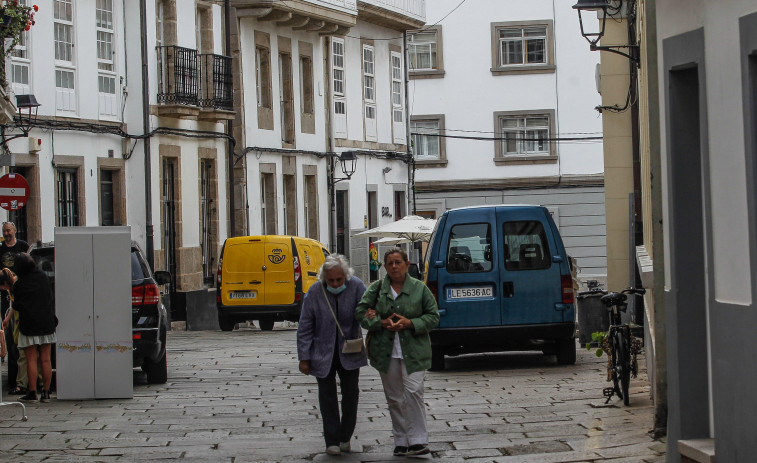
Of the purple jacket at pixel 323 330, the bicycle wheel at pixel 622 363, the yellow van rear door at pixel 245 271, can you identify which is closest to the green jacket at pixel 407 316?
the purple jacket at pixel 323 330

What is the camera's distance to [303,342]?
11547 mm

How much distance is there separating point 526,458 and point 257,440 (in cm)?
251

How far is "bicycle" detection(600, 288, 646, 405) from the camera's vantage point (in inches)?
524

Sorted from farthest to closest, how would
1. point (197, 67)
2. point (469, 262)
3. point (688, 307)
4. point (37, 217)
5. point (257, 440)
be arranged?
point (197, 67), point (37, 217), point (469, 262), point (257, 440), point (688, 307)

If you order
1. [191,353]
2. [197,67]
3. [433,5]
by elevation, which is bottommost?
[191,353]

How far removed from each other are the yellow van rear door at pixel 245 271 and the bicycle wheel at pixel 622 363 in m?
15.8

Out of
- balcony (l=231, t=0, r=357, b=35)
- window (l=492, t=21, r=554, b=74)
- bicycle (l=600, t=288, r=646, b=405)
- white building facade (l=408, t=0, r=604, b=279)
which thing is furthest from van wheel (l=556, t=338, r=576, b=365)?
window (l=492, t=21, r=554, b=74)

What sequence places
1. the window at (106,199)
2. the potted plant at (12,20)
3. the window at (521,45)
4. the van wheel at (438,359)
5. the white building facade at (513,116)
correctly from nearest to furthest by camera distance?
the van wheel at (438,359) → the potted plant at (12,20) → the window at (106,199) → the white building facade at (513,116) → the window at (521,45)

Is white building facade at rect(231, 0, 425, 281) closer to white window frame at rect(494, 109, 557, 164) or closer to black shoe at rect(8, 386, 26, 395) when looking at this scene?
white window frame at rect(494, 109, 557, 164)

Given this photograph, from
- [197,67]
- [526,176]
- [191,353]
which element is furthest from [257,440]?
[526,176]

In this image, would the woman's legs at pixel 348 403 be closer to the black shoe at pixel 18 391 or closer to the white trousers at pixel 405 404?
the white trousers at pixel 405 404

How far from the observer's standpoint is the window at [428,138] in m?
56.2

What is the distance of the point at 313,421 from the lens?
13633 mm

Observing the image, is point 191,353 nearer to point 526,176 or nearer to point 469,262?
point 469,262
